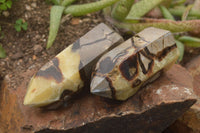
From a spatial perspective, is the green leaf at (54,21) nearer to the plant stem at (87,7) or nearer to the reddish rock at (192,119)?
the plant stem at (87,7)

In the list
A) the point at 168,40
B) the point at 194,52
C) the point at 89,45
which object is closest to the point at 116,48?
the point at 89,45

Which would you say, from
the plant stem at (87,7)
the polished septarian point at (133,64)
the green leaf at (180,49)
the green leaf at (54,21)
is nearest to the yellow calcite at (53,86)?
the polished septarian point at (133,64)

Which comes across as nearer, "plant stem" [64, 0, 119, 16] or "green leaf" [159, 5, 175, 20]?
"plant stem" [64, 0, 119, 16]

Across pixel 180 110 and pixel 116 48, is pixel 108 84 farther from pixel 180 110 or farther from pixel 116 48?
pixel 180 110

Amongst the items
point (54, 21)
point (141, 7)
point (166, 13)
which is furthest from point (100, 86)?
point (166, 13)

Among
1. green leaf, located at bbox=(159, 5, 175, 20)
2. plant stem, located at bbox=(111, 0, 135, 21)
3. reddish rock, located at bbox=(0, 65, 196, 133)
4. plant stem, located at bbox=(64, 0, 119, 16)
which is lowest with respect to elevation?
reddish rock, located at bbox=(0, 65, 196, 133)

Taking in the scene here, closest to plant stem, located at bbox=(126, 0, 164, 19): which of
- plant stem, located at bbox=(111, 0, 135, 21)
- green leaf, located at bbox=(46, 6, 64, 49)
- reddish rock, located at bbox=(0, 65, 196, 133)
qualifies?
plant stem, located at bbox=(111, 0, 135, 21)

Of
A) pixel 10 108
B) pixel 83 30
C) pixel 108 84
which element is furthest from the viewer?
pixel 83 30

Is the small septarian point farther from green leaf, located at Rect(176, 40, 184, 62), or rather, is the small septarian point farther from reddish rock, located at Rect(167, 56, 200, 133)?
green leaf, located at Rect(176, 40, 184, 62)
